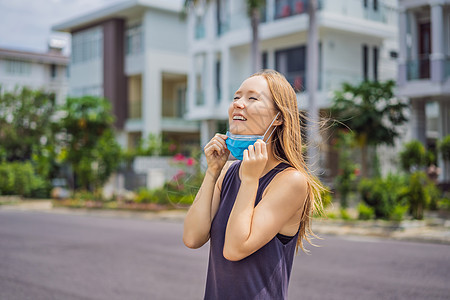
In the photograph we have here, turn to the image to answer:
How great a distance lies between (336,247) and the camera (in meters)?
11.2

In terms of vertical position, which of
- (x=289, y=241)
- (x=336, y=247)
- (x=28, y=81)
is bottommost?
(x=336, y=247)

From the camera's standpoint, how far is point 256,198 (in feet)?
7.55

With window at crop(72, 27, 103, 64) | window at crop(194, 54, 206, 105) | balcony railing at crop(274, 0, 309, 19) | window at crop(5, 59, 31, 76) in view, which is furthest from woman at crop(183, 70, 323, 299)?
window at crop(5, 59, 31, 76)

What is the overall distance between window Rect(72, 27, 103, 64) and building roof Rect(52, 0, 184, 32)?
0.60 m

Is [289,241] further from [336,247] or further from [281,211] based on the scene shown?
[336,247]

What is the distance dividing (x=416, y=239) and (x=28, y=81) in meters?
46.8

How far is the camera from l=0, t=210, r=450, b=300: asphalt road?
24.1 feet

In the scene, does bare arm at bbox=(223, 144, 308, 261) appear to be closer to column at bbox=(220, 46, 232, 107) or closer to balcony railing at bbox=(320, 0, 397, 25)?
balcony railing at bbox=(320, 0, 397, 25)

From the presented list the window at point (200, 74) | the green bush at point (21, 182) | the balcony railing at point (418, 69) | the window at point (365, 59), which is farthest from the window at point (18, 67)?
the balcony railing at point (418, 69)

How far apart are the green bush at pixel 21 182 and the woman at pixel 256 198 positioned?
24813 millimetres

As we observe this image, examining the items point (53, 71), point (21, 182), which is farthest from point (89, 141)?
point (53, 71)

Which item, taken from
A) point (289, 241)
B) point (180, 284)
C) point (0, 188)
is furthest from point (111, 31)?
point (289, 241)

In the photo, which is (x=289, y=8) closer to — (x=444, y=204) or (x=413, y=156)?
(x=413, y=156)

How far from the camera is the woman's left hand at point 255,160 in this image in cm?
215
